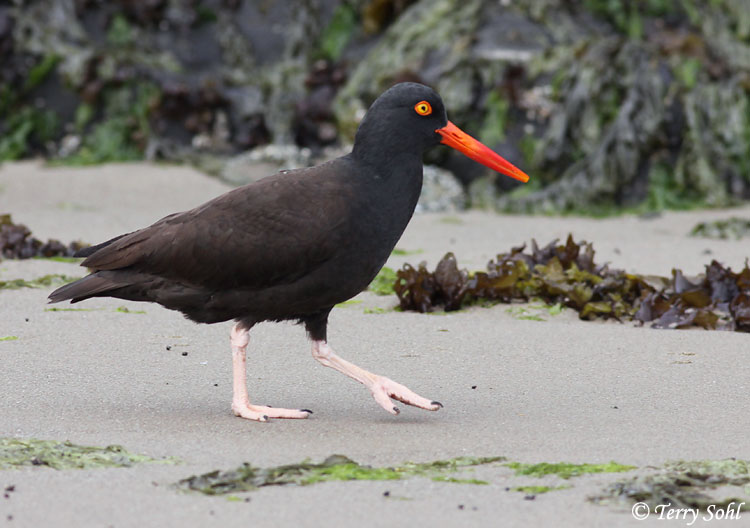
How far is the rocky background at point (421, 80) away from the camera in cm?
1045

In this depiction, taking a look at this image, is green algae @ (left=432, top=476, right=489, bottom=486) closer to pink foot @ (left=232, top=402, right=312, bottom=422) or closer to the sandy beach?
the sandy beach

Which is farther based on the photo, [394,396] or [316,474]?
[394,396]

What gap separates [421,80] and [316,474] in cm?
829

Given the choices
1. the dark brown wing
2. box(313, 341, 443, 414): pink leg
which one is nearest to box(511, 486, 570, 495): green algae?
box(313, 341, 443, 414): pink leg

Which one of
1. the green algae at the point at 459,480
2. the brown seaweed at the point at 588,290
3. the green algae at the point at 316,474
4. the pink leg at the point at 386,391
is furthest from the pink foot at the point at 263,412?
the brown seaweed at the point at 588,290

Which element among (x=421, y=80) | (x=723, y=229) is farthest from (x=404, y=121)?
(x=421, y=80)

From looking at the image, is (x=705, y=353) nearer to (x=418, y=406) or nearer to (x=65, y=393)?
(x=418, y=406)

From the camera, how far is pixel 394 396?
4449mm

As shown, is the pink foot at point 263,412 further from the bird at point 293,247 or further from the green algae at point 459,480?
the green algae at point 459,480

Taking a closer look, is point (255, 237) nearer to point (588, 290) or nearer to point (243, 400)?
point (243, 400)

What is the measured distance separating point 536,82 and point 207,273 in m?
7.20

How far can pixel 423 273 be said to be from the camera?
634cm

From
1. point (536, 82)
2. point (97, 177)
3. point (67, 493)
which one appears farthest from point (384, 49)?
point (67, 493)

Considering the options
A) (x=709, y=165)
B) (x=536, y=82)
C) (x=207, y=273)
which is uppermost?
(x=536, y=82)
